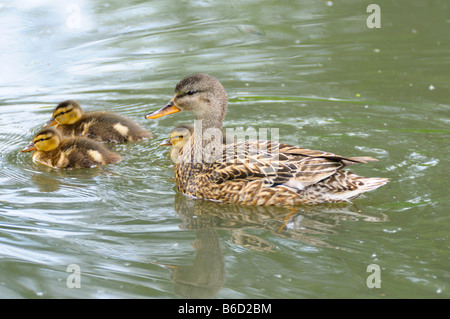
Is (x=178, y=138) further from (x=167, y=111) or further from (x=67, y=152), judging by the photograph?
(x=67, y=152)

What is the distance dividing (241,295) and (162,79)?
13.4 feet

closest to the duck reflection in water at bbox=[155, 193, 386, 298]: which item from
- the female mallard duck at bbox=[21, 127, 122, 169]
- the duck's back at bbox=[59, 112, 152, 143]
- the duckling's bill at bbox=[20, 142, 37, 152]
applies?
the female mallard duck at bbox=[21, 127, 122, 169]

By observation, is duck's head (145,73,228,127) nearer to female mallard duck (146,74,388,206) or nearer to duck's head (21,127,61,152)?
female mallard duck (146,74,388,206)

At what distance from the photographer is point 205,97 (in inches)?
183

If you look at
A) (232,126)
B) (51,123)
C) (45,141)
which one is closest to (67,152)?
(45,141)

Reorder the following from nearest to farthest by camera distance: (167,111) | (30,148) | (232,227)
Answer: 1. (232,227)
2. (167,111)
3. (30,148)

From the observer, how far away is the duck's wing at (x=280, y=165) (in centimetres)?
413

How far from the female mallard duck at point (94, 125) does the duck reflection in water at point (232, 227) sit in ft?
4.05

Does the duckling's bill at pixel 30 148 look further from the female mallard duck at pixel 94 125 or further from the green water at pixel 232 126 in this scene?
the female mallard duck at pixel 94 125

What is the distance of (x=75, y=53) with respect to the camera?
7.75m

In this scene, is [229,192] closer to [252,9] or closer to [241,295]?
[241,295]

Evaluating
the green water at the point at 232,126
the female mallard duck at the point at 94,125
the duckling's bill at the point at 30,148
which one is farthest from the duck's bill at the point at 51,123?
the duckling's bill at the point at 30,148

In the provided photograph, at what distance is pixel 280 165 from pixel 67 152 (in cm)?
189

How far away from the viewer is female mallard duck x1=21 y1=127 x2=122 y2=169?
5.05 m
